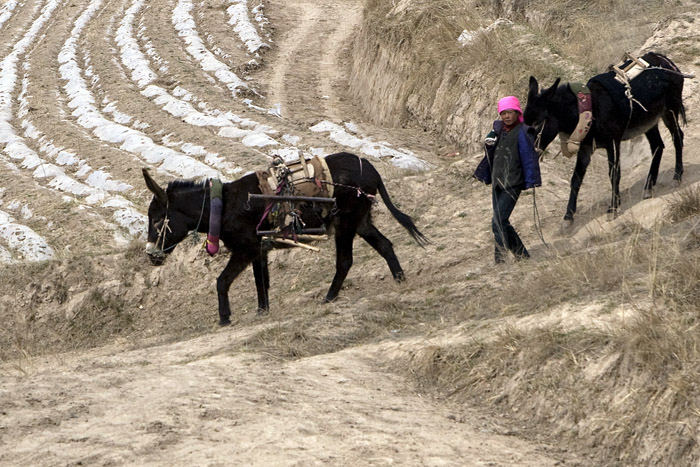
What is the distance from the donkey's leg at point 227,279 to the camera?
319 inches

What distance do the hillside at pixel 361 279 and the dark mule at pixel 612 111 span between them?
1.55 feet

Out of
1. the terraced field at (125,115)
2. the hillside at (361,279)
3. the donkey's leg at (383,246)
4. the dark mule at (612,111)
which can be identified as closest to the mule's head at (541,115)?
the dark mule at (612,111)

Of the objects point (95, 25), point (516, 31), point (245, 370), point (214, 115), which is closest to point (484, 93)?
point (516, 31)

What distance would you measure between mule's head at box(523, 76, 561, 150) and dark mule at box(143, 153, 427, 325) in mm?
1595

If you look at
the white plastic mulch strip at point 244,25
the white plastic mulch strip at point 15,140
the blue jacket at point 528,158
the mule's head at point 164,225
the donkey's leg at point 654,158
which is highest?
the blue jacket at point 528,158

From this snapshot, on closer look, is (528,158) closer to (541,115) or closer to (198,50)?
(541,115)

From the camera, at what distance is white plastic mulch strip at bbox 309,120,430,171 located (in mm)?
12789

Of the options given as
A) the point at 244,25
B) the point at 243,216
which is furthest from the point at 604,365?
the point at 244,25

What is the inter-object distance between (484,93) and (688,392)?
972 cm

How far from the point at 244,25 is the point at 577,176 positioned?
1767 cm

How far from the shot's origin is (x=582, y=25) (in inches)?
553

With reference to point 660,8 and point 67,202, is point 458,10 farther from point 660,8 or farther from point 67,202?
point 67,202

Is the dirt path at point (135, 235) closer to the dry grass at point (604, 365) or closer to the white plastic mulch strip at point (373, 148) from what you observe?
the dry grass at point (604, 365)

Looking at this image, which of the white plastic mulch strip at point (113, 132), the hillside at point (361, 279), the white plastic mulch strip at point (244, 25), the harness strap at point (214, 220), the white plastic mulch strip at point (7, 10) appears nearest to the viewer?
the hillside at point (361, 279)
